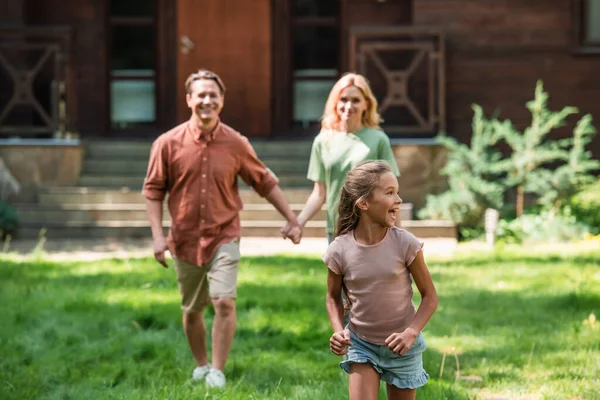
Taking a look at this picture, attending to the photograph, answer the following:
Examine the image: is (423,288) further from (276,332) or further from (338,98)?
(276,332)

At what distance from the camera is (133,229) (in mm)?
12516

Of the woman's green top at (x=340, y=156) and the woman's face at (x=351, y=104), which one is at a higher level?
the woman's face at (x=351, y=104)

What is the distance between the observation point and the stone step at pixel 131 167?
1359 centimetres

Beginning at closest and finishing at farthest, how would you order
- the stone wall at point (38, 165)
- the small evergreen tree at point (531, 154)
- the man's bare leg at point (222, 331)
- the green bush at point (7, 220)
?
the man's bare leg at point (222, 331), the green bush at point (7, 220), the small evergreen tree at point (531, 154), the stone wall at point (38, 165)

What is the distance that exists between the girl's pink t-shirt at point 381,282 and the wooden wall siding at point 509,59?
10948mm

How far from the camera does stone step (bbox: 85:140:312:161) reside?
13.9m

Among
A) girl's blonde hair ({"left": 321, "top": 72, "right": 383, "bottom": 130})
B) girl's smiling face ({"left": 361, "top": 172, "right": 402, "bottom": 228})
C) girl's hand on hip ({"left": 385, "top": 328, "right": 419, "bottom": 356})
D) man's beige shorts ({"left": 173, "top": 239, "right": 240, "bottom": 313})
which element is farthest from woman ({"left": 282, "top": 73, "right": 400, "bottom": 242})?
girl's hand on hip ({"left": 385, "top": 328, "right": 419, "bottom": 356})

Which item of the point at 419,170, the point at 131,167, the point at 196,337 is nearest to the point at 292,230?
the point at 196,337

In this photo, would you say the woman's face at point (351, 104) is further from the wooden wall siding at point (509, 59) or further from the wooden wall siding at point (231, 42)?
the wooden wall siding at point (231, 42)

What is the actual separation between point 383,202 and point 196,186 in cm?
208

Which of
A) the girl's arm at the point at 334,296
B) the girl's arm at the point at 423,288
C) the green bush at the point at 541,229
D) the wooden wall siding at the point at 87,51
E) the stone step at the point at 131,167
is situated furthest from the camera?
the wooden wall siding at the point at 87,51

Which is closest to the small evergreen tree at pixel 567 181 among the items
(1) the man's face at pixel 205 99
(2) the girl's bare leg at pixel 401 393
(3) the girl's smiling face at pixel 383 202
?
(1) the man's face at pixel 205 99

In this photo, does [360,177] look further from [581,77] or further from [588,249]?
[581,77]

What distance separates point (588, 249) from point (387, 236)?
23.2ft
